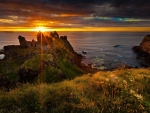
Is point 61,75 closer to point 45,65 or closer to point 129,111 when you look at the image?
point 45,65

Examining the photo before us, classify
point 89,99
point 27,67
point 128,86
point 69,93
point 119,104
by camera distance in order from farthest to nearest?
point 27,67 → point 128,86 → point 69,93 → point 89,99 → point 119,104

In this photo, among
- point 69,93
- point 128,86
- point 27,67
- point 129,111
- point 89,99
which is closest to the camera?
point 129,111

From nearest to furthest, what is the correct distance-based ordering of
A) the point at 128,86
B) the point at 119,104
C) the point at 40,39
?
the point at 119,104 → the point at 128,86 → the point at 40,39

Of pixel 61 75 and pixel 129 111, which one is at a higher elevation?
pixel 129 111

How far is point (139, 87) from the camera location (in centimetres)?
1015

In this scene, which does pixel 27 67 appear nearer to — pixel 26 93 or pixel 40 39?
pixel 26 93

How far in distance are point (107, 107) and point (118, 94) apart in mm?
1554

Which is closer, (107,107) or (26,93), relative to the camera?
(107,107)

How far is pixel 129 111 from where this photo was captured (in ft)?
24.3

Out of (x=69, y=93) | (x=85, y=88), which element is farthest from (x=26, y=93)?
(x=85, y=88)

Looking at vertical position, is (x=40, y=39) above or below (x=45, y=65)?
above

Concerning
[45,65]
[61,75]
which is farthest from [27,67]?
[61,75]

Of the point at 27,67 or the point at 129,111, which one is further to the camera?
the point at 27,67

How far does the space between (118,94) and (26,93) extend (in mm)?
5148
